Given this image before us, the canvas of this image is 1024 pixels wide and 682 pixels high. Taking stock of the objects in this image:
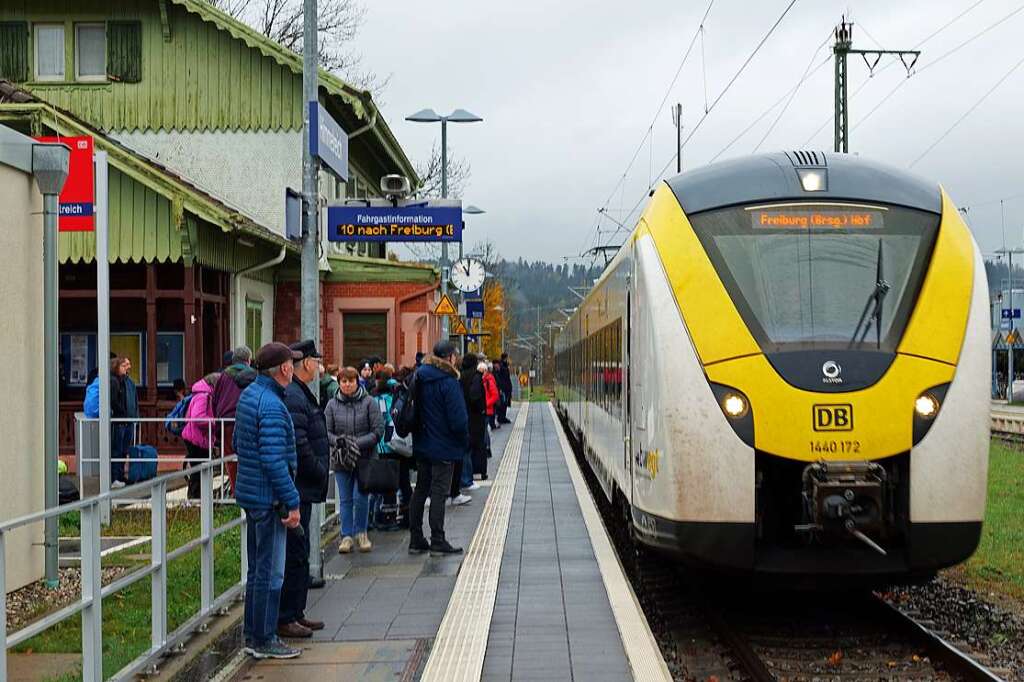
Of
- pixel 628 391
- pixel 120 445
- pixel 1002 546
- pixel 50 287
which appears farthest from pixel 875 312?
pixel 120 445

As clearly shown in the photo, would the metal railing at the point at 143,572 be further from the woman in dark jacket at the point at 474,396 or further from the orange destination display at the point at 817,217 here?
the woman in dark jacket at the point at 474,396

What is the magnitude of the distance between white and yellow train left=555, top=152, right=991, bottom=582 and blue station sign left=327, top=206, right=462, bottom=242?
3469 millimetres

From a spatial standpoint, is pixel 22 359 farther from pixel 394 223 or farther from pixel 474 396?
pixel 474 396

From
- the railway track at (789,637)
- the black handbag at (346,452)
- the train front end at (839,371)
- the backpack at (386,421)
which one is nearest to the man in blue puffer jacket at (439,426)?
the black handbag at (346,452)

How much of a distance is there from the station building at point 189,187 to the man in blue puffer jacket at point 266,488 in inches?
463

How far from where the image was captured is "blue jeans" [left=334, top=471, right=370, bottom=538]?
37.0 feet

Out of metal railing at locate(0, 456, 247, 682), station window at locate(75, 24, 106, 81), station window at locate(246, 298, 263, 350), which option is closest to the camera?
metal railing at locate(0, 456, 247, 682)

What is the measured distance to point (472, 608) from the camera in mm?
8617

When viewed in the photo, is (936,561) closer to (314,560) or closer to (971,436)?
(971,436)

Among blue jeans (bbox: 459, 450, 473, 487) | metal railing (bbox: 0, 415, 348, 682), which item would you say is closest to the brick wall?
blue jeans (bbox: 459, 450, 473, 487)

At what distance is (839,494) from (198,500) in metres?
3.99

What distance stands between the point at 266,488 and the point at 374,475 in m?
4.03

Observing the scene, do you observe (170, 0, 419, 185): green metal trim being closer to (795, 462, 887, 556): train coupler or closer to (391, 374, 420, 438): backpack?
(391, 374, 420, 438): backpack

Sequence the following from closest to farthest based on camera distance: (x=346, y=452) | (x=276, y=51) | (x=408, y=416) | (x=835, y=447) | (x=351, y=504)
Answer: (x=835, y=447)
(x=346, y=452)
(x=408, y=416)
(x=351, y=504)
(x=276, y=51)
